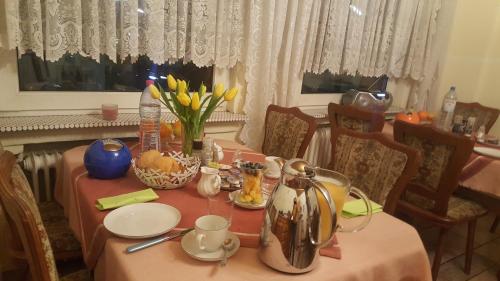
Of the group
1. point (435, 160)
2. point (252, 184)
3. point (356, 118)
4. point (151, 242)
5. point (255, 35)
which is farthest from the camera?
point (356, 118)

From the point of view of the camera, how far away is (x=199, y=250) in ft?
2.84

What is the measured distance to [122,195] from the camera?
1146 mm

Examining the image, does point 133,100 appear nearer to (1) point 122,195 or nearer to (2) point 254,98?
(2) point 254,98

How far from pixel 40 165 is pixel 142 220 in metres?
0.95

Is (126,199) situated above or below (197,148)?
below

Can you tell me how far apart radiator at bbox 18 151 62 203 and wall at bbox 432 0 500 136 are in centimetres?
311

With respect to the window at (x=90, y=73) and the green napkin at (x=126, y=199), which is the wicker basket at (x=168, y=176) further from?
the window at (x=90, y=73)

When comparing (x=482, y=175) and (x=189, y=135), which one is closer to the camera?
(x=189, y=135)

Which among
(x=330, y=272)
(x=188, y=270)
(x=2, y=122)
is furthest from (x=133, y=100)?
(x=330, y=272)

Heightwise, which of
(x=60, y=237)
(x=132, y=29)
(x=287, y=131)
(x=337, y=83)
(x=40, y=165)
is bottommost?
(x=60, y=237)

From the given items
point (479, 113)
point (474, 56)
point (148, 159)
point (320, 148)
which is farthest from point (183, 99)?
point (474, 56)

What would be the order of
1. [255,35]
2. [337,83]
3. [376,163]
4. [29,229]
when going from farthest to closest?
[337,83] → [255,35] → [376,163] → [29,229]

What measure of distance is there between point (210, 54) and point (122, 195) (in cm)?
107

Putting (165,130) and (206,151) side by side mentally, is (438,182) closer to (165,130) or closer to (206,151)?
(206,151)
